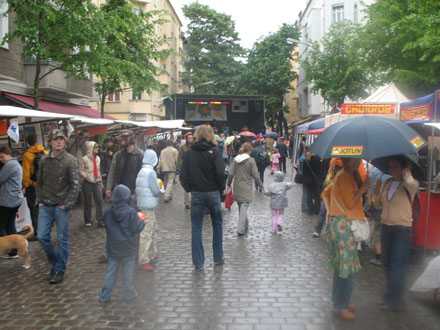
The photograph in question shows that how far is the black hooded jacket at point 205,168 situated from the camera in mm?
6500

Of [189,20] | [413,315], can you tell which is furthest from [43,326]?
[189,20]

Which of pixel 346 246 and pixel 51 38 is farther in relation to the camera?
pixel 51 38

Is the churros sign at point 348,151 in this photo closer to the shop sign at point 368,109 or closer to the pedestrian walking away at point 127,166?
the pedestrian walking away at point 127,166

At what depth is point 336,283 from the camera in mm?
4895

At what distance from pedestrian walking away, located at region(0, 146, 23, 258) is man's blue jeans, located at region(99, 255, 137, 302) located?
9.03ft

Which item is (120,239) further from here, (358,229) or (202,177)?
(358,229)

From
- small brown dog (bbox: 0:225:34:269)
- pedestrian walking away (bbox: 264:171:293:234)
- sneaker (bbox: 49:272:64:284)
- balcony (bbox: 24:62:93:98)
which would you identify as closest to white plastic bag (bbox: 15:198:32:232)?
small brown dog (bbox: 0:225:34:269)

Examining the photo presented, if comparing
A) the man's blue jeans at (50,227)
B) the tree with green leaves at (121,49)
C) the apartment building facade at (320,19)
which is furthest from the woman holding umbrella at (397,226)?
the apartment building facade at (320,19)

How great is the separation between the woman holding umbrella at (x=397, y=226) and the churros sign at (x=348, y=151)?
0.77 metres

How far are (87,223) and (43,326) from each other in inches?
215

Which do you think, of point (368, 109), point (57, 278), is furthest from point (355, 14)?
point (57, 278)

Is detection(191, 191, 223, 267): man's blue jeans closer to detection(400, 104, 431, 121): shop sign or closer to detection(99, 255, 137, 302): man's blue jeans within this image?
detection(99, 255, 137, 302): man's blue jeans

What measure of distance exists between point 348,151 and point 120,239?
8.55 ft

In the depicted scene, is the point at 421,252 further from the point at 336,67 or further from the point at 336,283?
the point at 336,67
